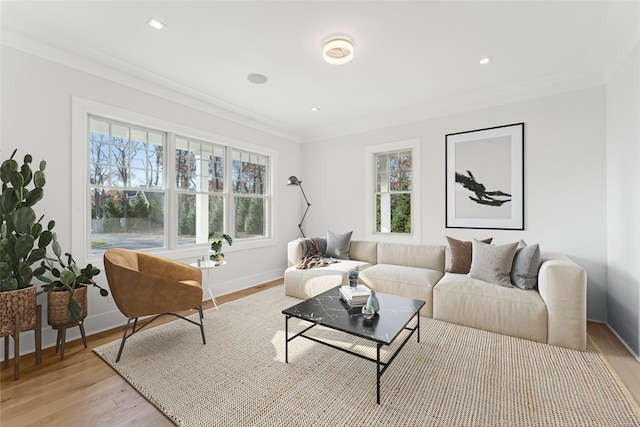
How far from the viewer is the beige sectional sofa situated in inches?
90.7

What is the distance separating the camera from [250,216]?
4.61 metres

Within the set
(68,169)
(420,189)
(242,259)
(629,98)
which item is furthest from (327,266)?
(629,98)

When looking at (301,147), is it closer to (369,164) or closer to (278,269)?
(369,164)

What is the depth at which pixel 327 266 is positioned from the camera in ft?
12.3

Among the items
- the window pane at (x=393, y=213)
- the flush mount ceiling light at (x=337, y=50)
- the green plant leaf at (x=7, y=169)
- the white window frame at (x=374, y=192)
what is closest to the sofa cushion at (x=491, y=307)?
the white window frame at (x=374, y=192)

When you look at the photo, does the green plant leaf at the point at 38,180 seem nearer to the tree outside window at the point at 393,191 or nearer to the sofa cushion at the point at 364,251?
Answer: the sofa cushion at the point at 364,251

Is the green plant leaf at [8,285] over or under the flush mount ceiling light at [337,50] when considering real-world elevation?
under

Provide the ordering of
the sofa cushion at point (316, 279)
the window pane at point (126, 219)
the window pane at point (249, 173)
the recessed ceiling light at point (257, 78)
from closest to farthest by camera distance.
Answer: the window pane at point (126, 219)
the recessed ceiling light at point (257, 78)
the sofa cushion at point (316, 279)
the window pane at point (249, 173)

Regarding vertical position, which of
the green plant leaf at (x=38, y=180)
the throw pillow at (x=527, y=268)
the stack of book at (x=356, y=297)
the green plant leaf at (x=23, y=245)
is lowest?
the stack of book at (x=356, y=297)

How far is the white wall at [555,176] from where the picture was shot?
9.95 ft

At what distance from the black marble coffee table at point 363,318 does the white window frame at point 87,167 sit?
2.12 m

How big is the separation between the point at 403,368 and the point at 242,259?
2900mm

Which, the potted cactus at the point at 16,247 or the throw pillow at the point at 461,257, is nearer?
the potted cactus at the point at 16,247

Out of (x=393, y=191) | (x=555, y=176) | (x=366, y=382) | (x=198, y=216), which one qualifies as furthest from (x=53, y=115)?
(x=555, y=176)
